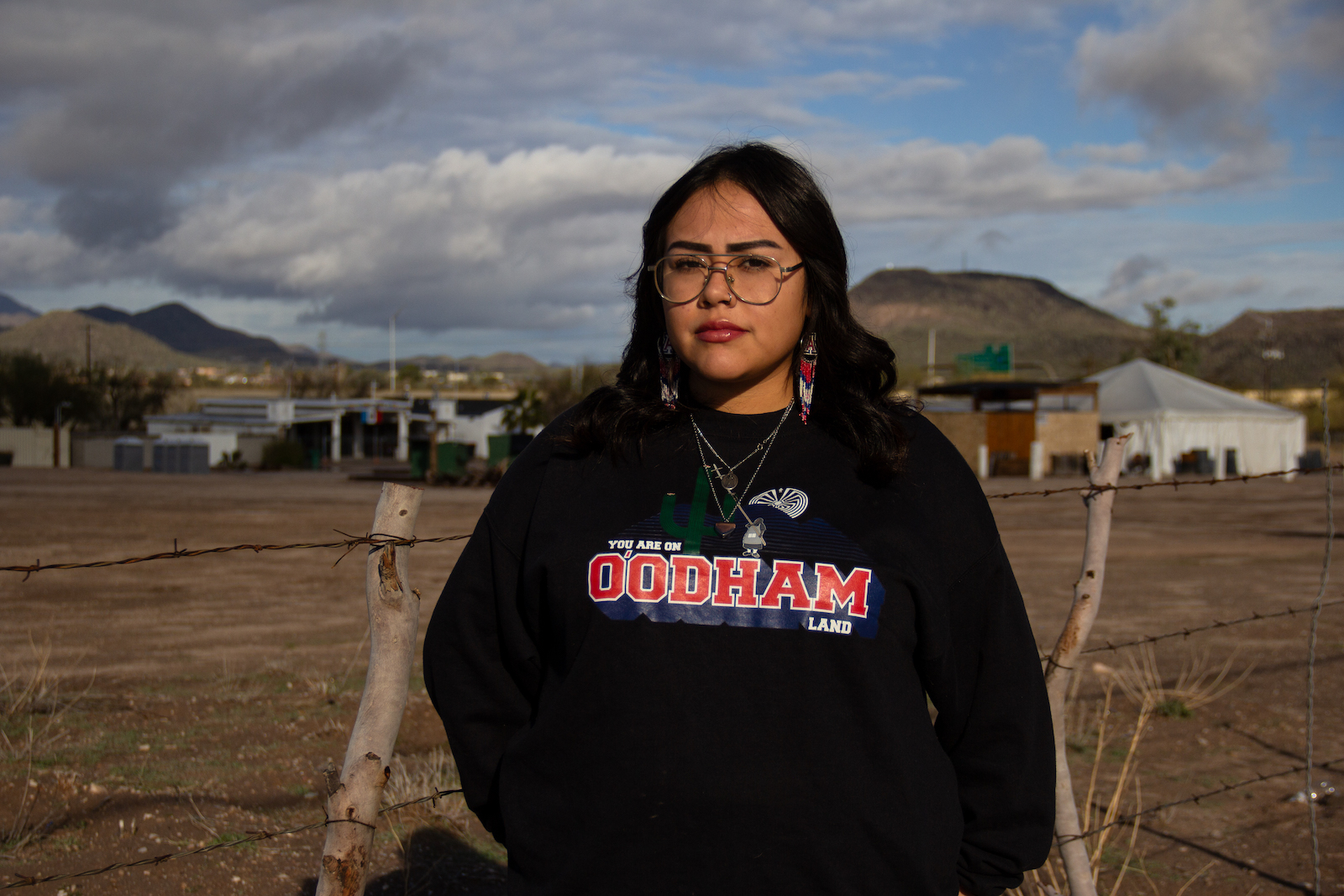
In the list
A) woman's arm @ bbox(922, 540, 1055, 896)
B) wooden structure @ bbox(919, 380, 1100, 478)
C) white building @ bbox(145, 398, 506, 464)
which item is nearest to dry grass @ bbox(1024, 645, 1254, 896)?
woman's arm @ bbox(922, 540, 1055, 896)

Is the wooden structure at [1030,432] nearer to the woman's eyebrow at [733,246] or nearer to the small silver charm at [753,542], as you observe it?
the woman's eyebrow at [733,246]

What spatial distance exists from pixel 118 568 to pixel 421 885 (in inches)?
492

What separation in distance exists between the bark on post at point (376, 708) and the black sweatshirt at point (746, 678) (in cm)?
17

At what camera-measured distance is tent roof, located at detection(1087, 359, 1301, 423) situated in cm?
4350

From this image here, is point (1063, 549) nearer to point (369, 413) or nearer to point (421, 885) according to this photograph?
point (421, 885)

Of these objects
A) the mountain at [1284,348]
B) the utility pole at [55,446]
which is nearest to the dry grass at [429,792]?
the utility pole at [55,446]

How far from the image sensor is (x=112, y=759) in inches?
189

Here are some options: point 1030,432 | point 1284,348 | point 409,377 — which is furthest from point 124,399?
point 1284,348

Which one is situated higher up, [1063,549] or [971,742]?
[971,742]

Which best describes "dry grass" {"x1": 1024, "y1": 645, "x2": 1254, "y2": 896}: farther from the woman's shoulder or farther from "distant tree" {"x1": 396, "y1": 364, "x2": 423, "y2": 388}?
"distant tree" {"x1": 396, "y1": 364, "x2": 423, "y2": 388}

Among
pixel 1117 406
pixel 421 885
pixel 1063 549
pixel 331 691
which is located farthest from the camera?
pixel 1117 406

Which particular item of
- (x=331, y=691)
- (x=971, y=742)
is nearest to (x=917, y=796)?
(x=971, y=742)

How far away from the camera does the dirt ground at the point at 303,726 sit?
3.75 m

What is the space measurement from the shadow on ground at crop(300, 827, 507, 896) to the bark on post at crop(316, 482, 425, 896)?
1.41 metres
